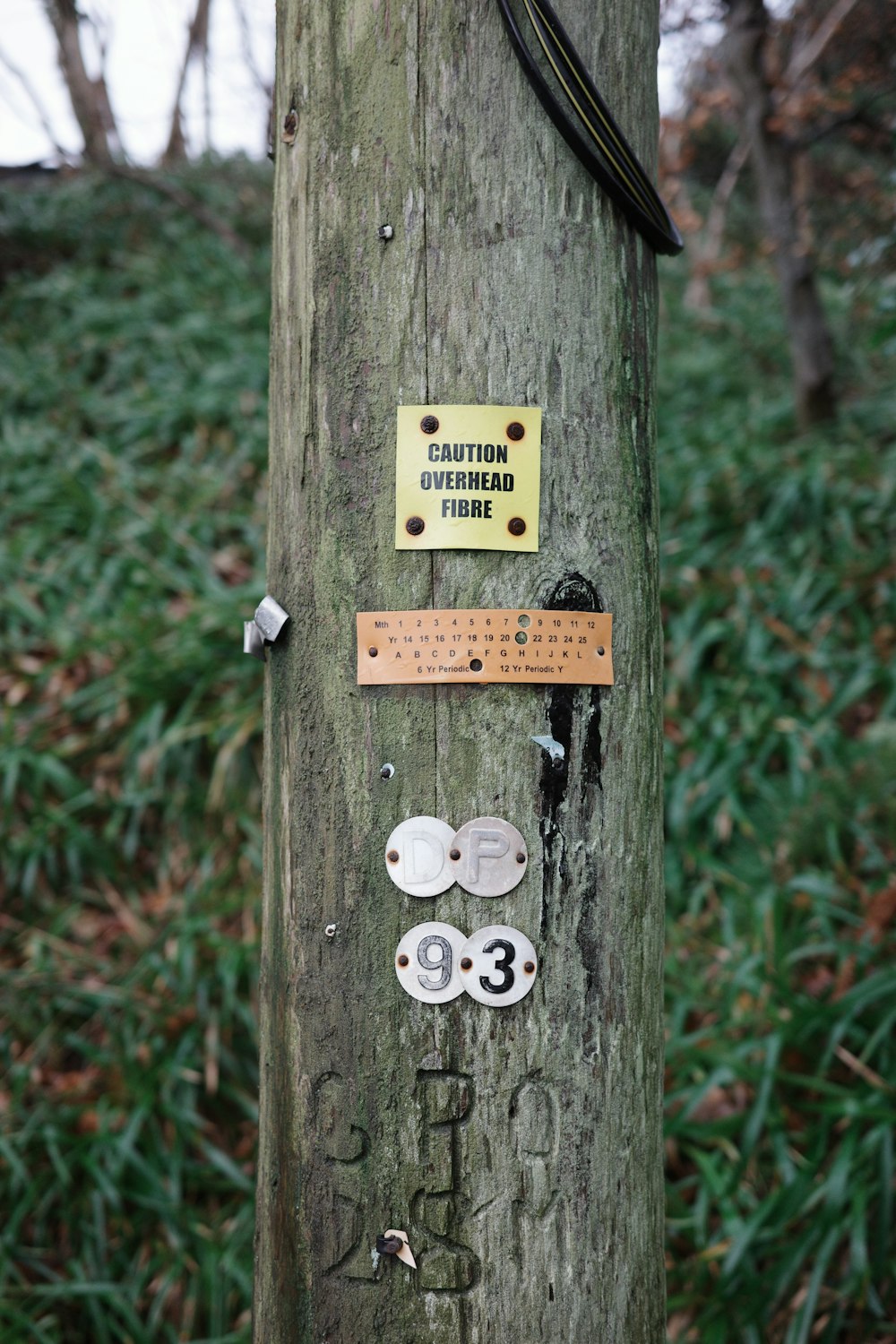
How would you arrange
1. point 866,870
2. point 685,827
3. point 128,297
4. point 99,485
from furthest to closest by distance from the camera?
point 128,297 → point 99,485 → point 685,827 → point 866,870

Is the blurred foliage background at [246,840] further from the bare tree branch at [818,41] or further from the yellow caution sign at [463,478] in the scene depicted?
the yellow caution sign at [463,478]

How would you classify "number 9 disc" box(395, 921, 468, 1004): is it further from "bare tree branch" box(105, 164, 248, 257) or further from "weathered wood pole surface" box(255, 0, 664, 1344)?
"bare tree branch" box(105, 164, 248, 257)

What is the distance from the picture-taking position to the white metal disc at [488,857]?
1097mm

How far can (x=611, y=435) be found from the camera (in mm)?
1162

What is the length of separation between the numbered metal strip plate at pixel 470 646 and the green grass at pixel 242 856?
1.59m

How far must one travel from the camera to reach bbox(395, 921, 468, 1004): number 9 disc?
1094 mm

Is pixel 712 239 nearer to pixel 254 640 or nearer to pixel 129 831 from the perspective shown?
pixel 129 831

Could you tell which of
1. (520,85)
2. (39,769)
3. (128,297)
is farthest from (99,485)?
(520,85)

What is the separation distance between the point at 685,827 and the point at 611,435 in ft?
7.32

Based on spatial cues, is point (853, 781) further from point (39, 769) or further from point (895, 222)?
point (39, 769)

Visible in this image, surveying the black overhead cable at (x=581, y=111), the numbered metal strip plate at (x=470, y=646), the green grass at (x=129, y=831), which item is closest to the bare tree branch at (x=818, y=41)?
the green grass at (x=129, y=831)

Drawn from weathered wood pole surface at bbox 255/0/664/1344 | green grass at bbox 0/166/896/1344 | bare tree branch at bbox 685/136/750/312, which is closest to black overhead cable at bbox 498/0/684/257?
weathered wood pole surface at bbox 255/0/664/1344

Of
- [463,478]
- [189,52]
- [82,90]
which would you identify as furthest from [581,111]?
[189,52]

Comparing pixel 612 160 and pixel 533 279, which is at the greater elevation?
pixel 612 160
